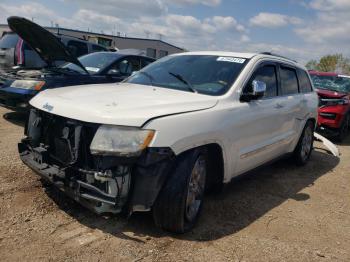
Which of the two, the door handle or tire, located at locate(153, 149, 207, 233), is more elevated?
the door handle

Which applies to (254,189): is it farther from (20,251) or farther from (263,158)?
(20,251)

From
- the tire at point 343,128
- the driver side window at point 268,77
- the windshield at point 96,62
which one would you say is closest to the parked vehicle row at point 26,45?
the windshield at point 96,62

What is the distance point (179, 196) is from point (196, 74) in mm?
1674

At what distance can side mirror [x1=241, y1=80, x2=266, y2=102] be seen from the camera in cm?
405

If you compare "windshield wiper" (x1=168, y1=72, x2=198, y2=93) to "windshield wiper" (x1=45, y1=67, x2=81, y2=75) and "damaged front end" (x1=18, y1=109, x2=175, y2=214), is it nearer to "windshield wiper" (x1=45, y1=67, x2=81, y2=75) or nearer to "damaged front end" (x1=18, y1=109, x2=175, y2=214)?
"damaged front end" (x1=18, y1=109, x2=175, y2=214)

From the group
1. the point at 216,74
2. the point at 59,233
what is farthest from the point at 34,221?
the point at 216,74

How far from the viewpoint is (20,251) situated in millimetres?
2963

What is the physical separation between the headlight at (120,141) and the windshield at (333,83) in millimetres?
8693

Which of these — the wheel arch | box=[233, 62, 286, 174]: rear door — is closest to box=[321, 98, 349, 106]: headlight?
box=[233, 62, 286, 174]: rear door

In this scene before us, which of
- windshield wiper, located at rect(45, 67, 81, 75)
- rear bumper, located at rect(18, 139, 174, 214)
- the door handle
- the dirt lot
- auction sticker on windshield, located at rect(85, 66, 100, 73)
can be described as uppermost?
the door handle

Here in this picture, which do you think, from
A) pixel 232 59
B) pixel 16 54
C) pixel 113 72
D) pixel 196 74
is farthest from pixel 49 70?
pixel 232 59

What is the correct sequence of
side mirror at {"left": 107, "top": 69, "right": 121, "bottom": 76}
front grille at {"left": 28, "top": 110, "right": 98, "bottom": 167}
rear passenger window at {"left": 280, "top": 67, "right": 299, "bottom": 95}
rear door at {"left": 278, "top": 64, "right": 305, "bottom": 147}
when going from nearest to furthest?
front grille at {"left": 28, "top": 110, "right": 98, "bottom": 167}
rear door at {"left": 278, "top": 64, "right": 305, "bottom": 147}
rear passenger window at {"left": 280, "top": 67, "right": 299, "bottom": 95}
side mirror at {"left": 107, "top": 69, "right": 121, "bottom": 76}

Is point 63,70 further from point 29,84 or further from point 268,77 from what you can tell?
point 268,77

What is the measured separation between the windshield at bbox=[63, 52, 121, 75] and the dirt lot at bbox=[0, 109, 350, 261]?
301 centimetres
